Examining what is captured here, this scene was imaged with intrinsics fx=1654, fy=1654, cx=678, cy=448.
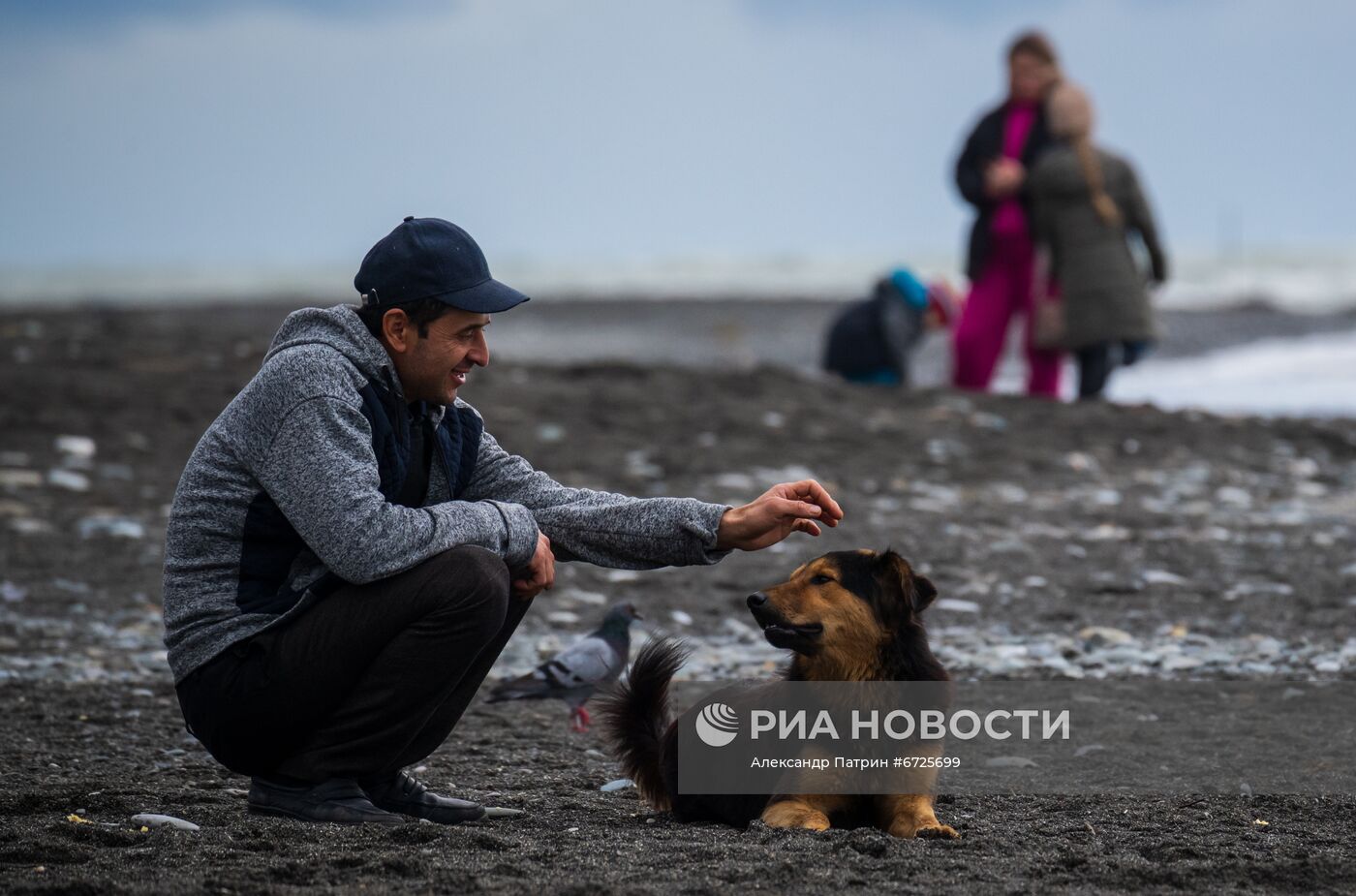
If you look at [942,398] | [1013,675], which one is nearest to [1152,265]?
[942,398]

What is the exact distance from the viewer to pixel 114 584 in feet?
25.7

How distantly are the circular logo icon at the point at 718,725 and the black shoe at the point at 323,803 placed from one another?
2.64 ft

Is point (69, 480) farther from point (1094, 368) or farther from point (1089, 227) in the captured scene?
point (1094, 368)

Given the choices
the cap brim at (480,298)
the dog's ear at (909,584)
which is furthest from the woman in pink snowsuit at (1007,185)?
the cap brim at (480,298)

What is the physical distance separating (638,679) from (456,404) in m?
0.92

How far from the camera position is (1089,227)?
11969mm

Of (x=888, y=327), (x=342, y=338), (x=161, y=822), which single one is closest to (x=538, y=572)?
(x=342, y=338)

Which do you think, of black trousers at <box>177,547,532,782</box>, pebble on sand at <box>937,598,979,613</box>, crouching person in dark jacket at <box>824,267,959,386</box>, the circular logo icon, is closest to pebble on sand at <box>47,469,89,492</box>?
pebble on sand at <box>937,598,979,613</box>

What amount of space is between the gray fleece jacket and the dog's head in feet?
1.12

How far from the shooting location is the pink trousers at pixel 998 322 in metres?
12.3

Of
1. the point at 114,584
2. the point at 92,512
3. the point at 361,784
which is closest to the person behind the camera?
the point at 361,784

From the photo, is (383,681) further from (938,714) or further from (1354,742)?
(1354,742)

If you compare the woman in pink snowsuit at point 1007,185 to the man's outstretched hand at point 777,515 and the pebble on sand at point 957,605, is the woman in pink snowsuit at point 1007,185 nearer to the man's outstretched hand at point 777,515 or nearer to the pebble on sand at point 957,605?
the pebble on sand at point 957,605

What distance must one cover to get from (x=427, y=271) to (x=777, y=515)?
1.07m
